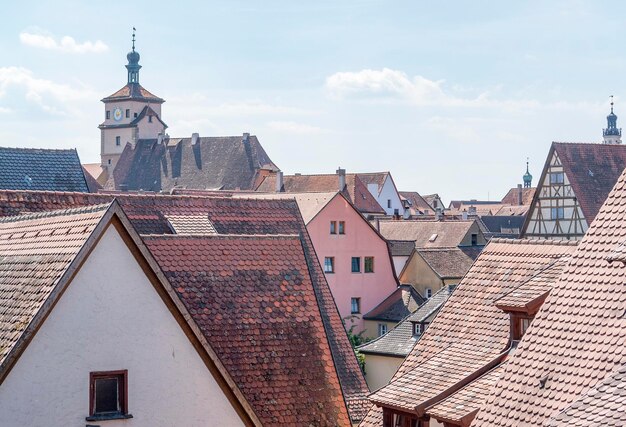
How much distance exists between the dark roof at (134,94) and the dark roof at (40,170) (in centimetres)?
11664

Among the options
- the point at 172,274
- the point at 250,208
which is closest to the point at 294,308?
the point at 172,274

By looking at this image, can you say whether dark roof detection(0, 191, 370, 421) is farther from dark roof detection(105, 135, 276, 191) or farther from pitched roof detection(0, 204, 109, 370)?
dark roof detection(105, 135, 276, 191)

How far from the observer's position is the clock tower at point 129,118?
14088 centimetres

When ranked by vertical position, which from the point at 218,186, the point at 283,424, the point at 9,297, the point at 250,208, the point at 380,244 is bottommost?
the point at 283,424

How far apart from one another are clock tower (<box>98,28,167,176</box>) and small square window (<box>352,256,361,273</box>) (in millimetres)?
80264

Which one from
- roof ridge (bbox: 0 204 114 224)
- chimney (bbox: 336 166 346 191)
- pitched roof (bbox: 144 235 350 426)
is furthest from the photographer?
chimney (bbox: 336 166 346 191)

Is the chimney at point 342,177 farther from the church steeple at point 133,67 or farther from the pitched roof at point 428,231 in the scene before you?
the church steeple at point 133,67

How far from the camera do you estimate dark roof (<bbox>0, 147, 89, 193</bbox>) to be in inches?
1141

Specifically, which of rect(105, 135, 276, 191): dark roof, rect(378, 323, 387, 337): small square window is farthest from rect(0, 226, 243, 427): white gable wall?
rect(105, 135, 276, 191): dark roof

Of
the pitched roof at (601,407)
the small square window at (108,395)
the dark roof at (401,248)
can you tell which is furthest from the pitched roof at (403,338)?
the pitched roof at (601,407)

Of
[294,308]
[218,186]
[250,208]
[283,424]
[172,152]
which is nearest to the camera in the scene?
[283,424]

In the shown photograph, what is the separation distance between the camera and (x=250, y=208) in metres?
23.9

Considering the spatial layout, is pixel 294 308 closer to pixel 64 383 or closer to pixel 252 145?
pixel 64 383

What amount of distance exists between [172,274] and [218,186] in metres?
104
